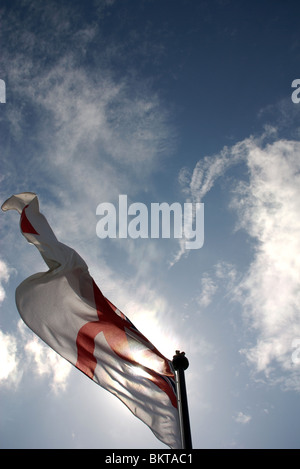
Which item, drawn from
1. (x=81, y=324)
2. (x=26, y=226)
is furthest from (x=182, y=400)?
(x=26, y=226)

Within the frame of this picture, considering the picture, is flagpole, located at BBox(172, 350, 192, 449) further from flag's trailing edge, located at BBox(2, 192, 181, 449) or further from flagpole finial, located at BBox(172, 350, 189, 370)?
flag's trailing edge, located at BBox(2, 192, 181, 449)

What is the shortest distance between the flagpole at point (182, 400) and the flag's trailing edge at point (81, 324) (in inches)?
27.5

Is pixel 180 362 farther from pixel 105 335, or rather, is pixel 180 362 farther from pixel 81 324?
pixel 81 324

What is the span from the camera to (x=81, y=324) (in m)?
5.42

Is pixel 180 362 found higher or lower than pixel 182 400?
higher

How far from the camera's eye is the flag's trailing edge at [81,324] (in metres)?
5.19

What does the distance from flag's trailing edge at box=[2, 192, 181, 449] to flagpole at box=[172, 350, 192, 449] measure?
70cm

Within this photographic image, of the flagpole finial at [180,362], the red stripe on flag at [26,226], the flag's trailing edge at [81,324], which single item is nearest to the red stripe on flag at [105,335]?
the flag's trailing edge at [81,324]

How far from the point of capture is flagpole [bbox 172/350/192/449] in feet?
12.7

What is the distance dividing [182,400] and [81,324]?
2.26 metres

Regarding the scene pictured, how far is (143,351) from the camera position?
5.13 m

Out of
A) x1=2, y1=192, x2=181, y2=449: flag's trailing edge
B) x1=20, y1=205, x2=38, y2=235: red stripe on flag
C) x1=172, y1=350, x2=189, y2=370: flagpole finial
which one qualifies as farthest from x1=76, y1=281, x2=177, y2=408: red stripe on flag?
x1=20, y1=205, x2=38, y2=235: red stripe on flag
